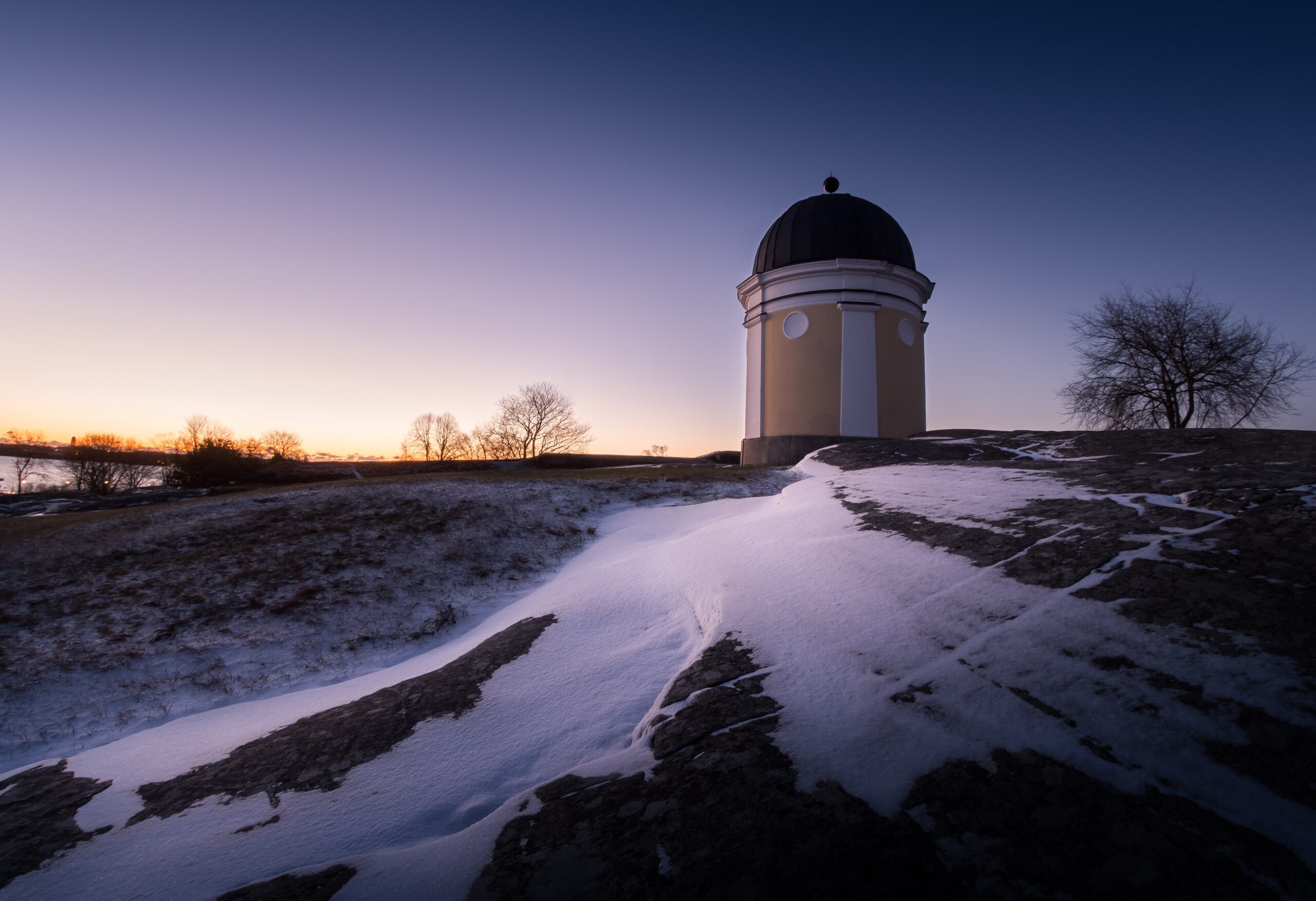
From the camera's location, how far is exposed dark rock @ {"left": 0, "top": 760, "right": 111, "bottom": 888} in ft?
9.53

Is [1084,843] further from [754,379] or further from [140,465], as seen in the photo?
[140,465]

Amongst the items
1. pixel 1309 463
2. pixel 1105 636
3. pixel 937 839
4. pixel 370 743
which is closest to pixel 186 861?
pixel 370 743

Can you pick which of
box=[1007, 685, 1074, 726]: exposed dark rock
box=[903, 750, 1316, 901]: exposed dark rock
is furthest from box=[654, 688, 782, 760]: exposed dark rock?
box=[1007, 685, 1074, 726]: exposed dark rock

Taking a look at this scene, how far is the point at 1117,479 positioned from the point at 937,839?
5247 millimetres

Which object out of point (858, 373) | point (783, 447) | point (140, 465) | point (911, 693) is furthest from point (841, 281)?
point (140, 465)

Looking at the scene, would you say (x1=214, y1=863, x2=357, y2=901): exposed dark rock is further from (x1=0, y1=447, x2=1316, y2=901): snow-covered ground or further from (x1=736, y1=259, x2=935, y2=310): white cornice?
(x1=736, y1=259, x2=935, y2=310): white cornice

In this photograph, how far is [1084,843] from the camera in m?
1.92

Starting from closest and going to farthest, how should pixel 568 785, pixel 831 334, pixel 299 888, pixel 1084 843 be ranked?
pixel 1084 843 → pixel 299 888 → pixel 568 785 → pixel 831 334

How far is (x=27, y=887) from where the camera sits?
8.72 ft

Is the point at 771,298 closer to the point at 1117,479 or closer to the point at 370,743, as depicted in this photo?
the point at 1117,479

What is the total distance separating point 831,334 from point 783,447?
195 inches

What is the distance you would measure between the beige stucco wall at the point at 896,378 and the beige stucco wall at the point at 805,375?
85cm

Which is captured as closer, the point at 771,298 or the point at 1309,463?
the point at 1309,463

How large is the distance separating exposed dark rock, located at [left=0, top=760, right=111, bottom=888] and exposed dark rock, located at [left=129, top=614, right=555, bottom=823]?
329 millimetres
